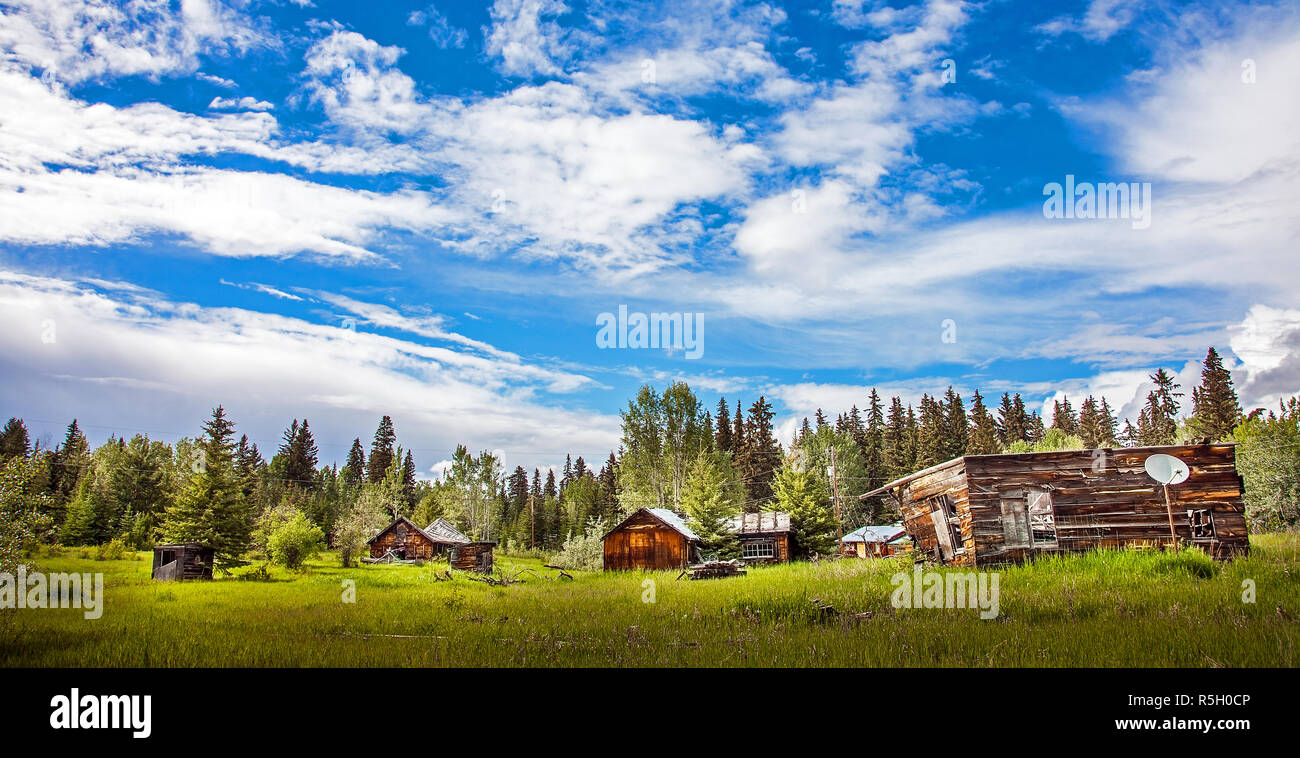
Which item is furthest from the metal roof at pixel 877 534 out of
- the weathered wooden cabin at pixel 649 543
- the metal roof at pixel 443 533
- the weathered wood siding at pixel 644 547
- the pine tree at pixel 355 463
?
the pine tree at pixel 355 463

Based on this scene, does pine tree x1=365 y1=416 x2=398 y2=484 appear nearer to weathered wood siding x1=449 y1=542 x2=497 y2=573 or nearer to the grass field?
weathered wood siding x1=449 y1=542 x2=497 y2=573

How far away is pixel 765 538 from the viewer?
44969 millimetres

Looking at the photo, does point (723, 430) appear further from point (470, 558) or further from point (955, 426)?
point (470, 558)

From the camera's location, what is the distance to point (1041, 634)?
8508 mm

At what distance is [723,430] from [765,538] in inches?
1813

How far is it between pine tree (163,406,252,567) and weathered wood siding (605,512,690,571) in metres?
24.9

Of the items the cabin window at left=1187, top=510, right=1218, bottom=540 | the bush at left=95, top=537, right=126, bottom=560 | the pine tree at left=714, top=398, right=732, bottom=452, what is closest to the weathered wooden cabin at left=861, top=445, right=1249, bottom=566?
the cabin window at left=1187, top=510, right=1218, bottom=540

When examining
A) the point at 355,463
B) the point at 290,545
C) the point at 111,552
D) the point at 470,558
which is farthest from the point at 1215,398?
the point at 355,463

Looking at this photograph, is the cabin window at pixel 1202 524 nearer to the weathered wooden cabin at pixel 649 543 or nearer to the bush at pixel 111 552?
the weathered wooden cabin at pixel 649 543

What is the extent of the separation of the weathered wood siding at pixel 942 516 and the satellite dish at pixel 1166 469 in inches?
230

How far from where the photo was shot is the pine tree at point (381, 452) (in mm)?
96062

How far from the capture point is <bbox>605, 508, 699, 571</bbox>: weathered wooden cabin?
135 ft

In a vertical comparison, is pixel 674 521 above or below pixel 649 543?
above
